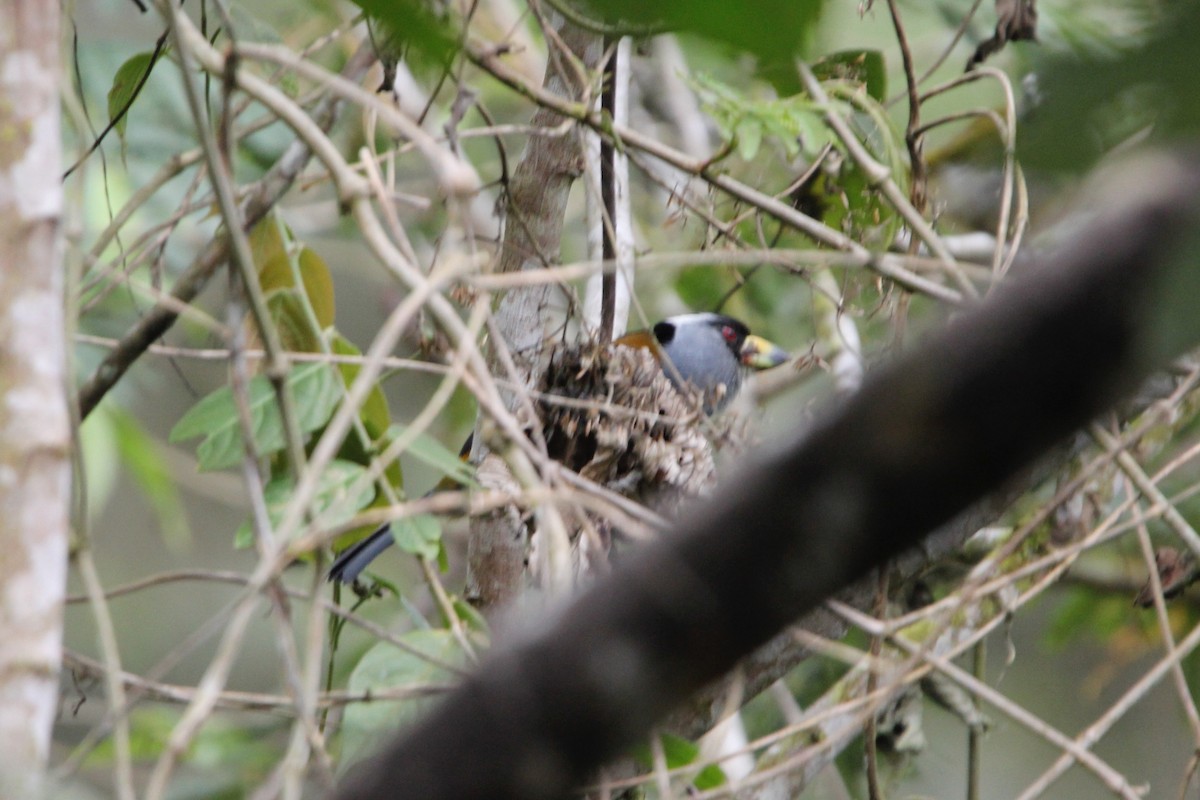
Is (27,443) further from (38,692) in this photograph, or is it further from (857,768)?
(857,768)

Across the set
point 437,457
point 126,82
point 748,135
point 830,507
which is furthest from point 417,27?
point 126,82

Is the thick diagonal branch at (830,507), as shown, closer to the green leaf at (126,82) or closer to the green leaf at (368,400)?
the green leaf at (368,400)

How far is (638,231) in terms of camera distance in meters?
4.04

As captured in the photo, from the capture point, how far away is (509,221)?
86.8 inches

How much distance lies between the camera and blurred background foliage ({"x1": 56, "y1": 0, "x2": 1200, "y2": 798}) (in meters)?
0.49

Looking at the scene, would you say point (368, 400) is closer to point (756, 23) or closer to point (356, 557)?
point (356, 557)

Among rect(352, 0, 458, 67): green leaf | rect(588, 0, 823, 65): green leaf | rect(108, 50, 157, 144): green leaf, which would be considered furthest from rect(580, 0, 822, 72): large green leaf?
rect(108, 50, 157, 144): green leaf

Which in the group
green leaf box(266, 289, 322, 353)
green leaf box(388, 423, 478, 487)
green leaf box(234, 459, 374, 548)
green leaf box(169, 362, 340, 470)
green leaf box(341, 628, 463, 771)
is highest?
green leaf box(266, 289, 322, 353)

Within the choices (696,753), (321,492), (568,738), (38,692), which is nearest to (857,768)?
(696,753)

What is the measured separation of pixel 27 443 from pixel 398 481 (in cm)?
92

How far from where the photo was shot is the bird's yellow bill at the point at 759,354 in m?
3.57

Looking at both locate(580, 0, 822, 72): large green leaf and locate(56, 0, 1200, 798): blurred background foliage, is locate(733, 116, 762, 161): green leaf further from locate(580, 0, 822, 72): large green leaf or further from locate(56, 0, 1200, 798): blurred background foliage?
locate(580, 0, 822, 72): large green leaf

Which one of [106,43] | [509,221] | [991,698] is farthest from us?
A: [106,43]

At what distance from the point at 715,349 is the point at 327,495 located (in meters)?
2.06
